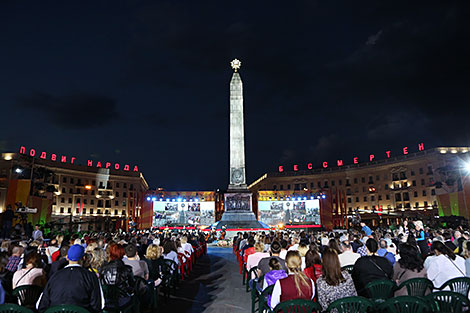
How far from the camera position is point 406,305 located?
3.46m

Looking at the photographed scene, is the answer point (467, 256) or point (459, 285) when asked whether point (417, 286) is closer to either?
point (459, 285)

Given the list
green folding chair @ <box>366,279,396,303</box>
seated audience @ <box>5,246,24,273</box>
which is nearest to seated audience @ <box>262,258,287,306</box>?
green folding chair @ <box>366,279,396,303</box>

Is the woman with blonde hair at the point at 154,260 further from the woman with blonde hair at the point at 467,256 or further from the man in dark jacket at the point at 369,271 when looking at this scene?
the woman with blonde hair at the point at 467,256

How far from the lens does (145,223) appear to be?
128 feet

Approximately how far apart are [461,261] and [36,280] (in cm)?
685

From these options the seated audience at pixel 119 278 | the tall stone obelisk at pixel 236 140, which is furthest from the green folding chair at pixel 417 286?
the tall stone obelisk at pixel 236 140

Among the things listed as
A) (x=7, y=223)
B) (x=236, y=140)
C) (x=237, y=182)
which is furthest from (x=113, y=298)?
(x=236, y=140)

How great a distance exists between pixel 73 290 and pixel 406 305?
3737 millimetres

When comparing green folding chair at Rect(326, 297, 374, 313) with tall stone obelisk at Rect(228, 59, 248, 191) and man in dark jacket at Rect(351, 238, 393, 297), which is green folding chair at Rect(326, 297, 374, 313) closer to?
man in dark jacket at Rect(351, 238, 393, 297)

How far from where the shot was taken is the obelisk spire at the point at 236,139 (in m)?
31.8

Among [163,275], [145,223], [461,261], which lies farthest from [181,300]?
[145,223]

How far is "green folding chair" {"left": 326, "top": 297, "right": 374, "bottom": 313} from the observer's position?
11.1 feet

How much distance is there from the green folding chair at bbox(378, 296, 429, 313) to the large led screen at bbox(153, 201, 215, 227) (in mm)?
36994

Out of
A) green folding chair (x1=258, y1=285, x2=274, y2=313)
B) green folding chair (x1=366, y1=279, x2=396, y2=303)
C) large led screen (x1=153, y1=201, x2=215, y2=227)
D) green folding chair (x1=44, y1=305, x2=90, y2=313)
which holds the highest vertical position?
large led screen (x1=153, y1=201, x2=215, y2=227)
